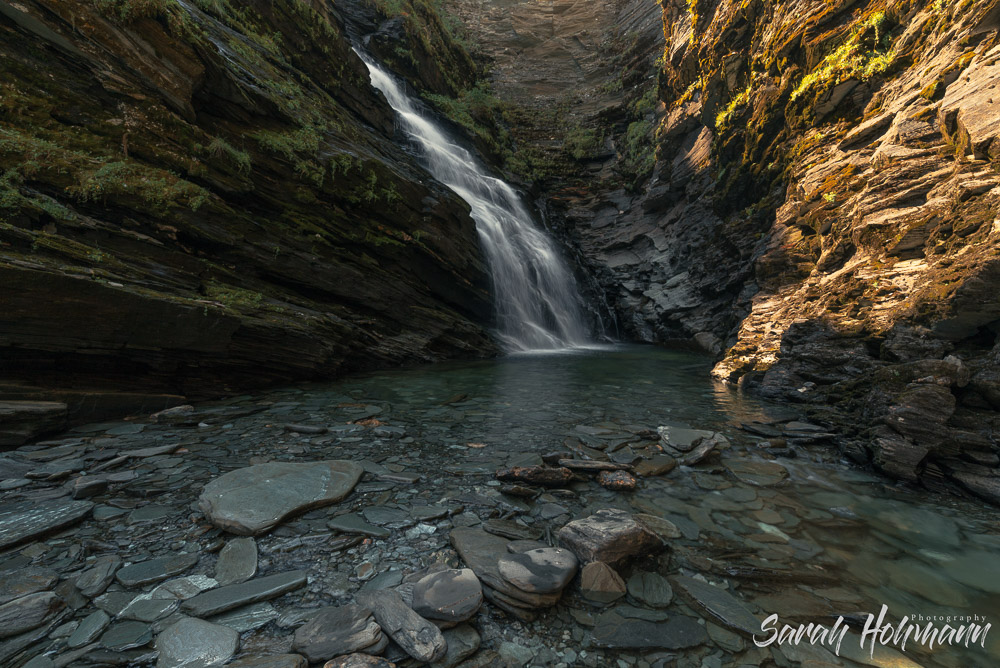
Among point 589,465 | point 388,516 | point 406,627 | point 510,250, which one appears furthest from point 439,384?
point 510,250

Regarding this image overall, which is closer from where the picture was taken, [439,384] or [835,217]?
[439,384]

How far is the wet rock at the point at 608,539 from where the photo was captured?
239 cm

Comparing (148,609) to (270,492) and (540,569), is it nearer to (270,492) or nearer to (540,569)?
(270,492)

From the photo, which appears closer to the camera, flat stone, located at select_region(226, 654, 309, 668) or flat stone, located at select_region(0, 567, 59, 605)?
flat stone, located at select_region(226, 654, 309, 668)

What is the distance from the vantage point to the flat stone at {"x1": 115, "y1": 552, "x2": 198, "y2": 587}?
6.79 ft

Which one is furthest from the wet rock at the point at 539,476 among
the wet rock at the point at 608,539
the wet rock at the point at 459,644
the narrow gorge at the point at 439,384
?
the wet rock at the point at 459,644

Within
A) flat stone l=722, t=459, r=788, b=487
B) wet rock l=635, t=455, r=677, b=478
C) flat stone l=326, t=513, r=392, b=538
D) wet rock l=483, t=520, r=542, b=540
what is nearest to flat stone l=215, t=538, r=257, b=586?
flat stone l=326, t=513, r=392, b=538

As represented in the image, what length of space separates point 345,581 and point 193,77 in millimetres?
9569

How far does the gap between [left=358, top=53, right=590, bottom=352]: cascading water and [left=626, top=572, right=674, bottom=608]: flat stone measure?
1206 cm

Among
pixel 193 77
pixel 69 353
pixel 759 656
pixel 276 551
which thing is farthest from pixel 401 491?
pixel 193 77

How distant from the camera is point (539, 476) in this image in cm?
344

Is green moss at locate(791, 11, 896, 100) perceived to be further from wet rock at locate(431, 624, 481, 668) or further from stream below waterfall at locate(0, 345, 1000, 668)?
wet rock at locate(431, 624, 481, 668)

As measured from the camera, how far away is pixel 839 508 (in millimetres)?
3305

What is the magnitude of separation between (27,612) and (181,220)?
259 inches
